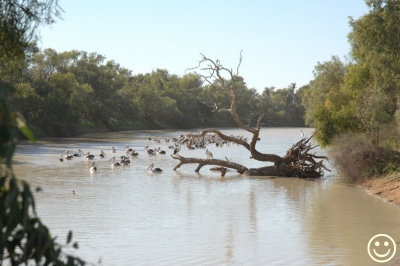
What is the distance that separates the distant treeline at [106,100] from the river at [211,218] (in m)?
3.86

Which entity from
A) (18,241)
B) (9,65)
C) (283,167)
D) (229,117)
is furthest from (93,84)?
(18,241)

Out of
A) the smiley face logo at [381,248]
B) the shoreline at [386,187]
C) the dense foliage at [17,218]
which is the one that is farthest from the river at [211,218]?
the dense foliage at [17,218]

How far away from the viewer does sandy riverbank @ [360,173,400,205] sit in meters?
16.8

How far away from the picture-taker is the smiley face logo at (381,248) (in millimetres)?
10161

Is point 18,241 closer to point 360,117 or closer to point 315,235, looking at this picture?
point 315,235

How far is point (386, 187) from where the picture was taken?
18.0 meters

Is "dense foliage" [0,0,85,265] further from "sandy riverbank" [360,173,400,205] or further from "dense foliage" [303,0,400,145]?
"dense foliage" [303,0,400,145]

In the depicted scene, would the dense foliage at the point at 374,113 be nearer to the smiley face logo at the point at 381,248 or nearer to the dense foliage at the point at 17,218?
the smiley face logo at the point at 381,248

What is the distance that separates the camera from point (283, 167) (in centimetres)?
2323

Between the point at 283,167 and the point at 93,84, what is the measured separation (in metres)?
58.1

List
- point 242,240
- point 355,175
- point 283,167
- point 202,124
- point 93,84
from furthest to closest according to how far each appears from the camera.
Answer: point 202,124
point 93,84
point 283,167
point 355,175
point 242,240

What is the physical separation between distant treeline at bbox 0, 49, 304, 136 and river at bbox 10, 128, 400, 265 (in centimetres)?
386

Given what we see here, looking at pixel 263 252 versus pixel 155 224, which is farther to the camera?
pixel 155 224

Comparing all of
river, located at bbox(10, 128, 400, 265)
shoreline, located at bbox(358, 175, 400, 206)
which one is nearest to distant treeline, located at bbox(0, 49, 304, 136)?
river, located at bbox(10, 128, 400, 265)
